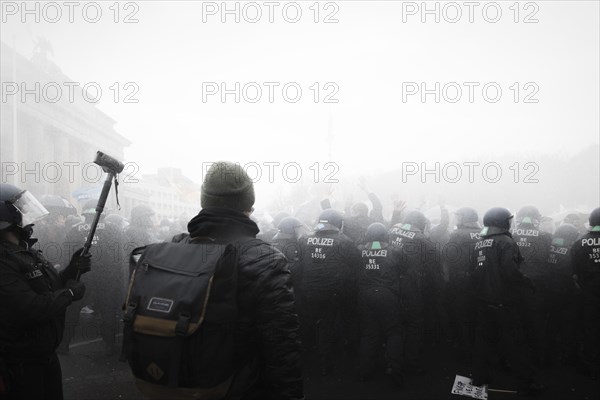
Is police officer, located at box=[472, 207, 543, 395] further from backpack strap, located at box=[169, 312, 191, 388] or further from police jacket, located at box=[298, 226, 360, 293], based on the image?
backpack strap, located at box=[169, 312, 191, 388]

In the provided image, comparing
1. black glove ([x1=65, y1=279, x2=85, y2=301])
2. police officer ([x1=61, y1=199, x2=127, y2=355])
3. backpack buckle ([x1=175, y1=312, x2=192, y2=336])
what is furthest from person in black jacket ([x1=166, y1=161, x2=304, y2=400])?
police officer ([x1=61, y1=199, x2=127, y2=355])

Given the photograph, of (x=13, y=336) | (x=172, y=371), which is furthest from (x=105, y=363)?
(x=172, y=371)

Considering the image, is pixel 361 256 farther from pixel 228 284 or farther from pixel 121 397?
pixel 228 284

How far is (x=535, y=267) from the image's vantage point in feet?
20.6

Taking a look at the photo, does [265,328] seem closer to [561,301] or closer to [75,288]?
[75,288]

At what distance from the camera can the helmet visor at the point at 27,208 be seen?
284 centimetres

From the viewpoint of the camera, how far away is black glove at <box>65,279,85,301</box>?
2.93 meters

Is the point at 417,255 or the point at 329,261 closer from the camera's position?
the point at 329,261

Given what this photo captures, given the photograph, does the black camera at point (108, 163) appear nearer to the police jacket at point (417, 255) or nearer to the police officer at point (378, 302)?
the police officer at point (378, 302)

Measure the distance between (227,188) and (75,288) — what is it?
1.64m

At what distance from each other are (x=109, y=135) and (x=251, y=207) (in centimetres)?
4389

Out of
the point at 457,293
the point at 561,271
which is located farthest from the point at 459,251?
the point at 561,271

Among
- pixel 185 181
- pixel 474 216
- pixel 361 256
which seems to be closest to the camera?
pixel 361 256

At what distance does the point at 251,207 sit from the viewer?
7.37 ft
